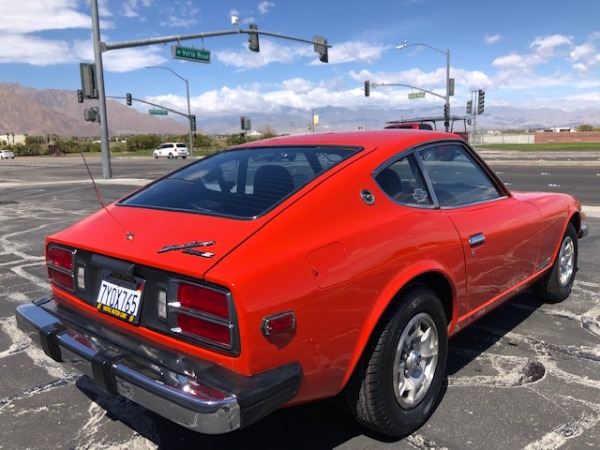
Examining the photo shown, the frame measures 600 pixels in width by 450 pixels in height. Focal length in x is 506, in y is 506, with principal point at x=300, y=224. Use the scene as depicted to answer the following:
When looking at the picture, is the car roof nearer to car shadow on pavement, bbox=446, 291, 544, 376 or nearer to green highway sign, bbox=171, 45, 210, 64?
car shadow on pavement, bbox=446, 291, 544, 376

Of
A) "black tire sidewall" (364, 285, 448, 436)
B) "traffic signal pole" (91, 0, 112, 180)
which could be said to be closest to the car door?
"black tire sidewall" (364, 285, 448, 436)

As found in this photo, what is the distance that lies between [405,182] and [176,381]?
169cm

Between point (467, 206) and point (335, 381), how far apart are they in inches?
63.4

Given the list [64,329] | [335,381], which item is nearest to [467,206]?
[335,381]

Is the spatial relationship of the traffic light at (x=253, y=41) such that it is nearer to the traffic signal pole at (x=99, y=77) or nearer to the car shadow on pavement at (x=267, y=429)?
the traffic signal pole at (x=99, y=77)

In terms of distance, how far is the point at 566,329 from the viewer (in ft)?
13.3

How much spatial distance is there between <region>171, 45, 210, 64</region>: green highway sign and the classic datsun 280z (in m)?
19.1

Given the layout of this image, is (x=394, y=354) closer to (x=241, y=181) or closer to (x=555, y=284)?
(x=241, y=181)

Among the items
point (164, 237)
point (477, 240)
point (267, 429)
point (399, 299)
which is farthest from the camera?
point (477, 240)

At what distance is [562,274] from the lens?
468 cm

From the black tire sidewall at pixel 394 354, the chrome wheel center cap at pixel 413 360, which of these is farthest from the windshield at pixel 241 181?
the chrome wheel center cap at pixel 413 360

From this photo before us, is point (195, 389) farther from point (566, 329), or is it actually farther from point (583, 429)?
point (566, 329)

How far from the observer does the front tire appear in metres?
2.41

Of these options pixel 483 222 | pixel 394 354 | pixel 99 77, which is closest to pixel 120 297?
pixel 394 354
